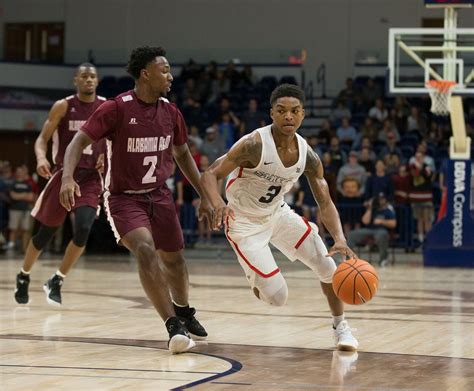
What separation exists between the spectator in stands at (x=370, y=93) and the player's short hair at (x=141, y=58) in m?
17.2

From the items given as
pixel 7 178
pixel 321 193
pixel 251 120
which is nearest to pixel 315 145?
pixel 251 120

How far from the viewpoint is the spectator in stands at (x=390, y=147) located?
832 inches

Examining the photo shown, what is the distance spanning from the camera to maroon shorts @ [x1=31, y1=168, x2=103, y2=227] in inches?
408

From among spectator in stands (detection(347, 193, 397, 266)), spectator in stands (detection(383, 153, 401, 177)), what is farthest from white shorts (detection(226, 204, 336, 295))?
spectator in stands (detection(383, 153, 401, 177))

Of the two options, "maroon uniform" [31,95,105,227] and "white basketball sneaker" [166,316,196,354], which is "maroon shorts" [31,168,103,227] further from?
"white basketball sneaker" [166,316,196,354]

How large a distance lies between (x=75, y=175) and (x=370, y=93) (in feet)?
50.0

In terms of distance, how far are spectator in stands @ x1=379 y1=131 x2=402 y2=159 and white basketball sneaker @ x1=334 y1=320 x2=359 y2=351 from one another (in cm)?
1364

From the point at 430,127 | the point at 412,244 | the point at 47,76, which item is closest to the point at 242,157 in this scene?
the point at 412,244

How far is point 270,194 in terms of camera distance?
779 cm

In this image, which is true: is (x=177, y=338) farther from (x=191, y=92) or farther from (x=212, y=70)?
(x=212, y=70)

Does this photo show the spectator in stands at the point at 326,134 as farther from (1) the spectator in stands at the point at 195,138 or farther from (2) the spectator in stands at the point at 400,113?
(1) the spectator in stands at the point at 195,138

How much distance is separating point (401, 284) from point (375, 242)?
4231mm

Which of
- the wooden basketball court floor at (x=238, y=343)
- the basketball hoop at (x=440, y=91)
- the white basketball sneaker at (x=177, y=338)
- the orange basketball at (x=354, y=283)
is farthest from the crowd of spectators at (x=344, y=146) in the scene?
the white basketball sneaker at (x=177, y=338)


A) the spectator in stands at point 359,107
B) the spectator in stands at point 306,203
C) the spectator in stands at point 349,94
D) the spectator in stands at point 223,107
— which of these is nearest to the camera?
the spectator in stands at point 306,203
